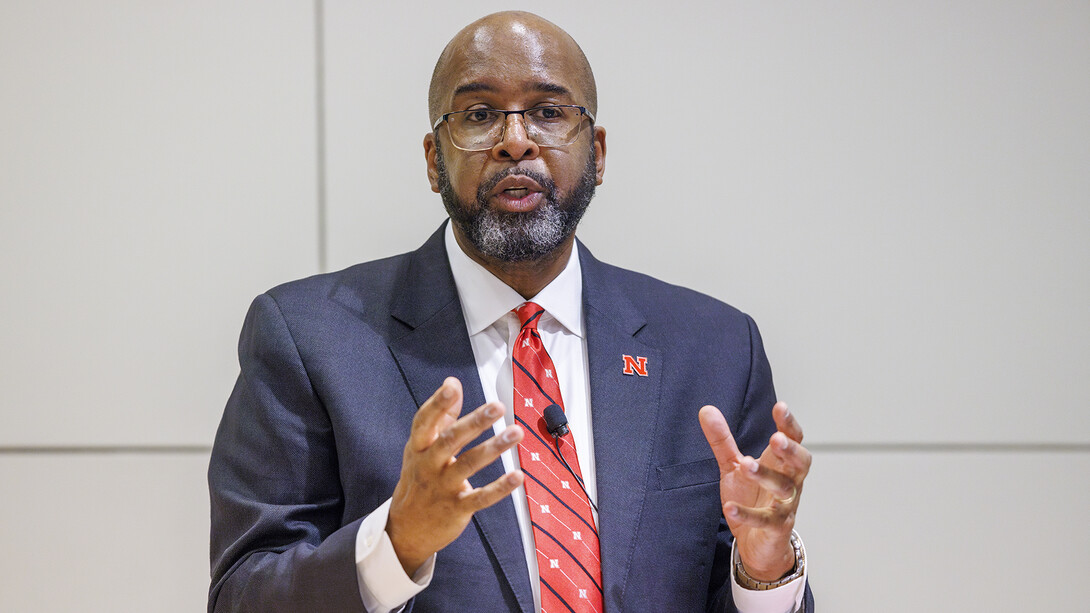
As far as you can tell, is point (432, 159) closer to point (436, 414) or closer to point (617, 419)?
point (617, 419)

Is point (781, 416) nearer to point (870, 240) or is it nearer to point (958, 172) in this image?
point (870, 240)

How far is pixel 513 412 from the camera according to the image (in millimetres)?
1538

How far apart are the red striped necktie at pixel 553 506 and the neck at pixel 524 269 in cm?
18

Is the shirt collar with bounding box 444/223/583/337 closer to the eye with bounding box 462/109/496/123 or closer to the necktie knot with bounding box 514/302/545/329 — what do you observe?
the necktie knot with bounding box 514/302/545/329

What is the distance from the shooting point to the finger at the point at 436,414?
115 centimetres

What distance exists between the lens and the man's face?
5.30ft

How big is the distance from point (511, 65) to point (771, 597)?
0.99 m

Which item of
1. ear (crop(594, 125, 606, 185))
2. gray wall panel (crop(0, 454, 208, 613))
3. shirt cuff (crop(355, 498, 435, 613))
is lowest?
gray wall panel (crop(0, 454, 208, 613))

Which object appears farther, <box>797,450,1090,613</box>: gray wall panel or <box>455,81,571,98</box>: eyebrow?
<box>797,450,1090,613</box>: gray wall panel

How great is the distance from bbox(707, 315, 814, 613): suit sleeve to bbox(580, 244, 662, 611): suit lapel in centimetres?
19

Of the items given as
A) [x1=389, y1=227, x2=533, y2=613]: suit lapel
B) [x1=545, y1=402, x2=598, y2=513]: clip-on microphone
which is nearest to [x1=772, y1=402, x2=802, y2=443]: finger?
[x1=545, y1=402, x2=598, y2=513]: clip-on microphone

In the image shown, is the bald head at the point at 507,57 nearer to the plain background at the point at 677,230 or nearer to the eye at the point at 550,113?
the eye at the point at 550,113

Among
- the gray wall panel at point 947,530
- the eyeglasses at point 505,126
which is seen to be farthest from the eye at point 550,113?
the gray wall panel at point 947,530

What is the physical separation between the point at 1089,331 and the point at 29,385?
2392 millimetres
